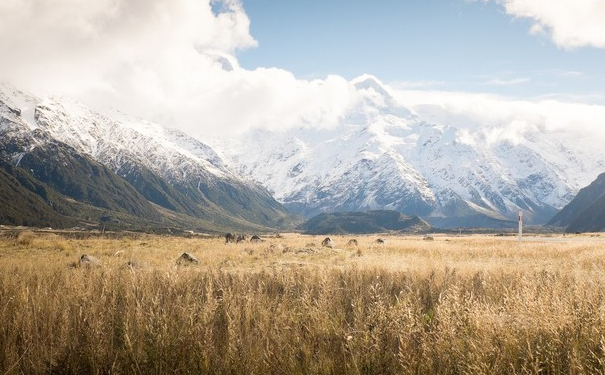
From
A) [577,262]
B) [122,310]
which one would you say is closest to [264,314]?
[122,310]

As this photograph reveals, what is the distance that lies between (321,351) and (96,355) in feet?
11.2

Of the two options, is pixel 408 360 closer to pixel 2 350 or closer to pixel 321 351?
pixel 321 351

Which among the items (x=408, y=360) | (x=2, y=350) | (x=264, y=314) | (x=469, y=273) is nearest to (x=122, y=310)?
(x=2, y=350)

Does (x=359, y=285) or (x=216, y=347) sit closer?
(x=216, y=347)

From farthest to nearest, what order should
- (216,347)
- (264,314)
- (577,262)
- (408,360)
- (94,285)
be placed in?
(577,262), (94,285), (264,314), (216,347), (408,360)

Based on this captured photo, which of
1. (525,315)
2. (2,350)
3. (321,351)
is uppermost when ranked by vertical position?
(525,315)

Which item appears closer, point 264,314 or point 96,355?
point 96,355

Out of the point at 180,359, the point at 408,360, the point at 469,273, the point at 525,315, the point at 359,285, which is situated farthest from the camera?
the point at 469,273

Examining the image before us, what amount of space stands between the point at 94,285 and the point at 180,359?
5700mm

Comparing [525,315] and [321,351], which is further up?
[525,315]

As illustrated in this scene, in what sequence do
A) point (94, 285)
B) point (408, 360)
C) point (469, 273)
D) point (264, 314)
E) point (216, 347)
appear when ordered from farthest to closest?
point (469, 273), point (94, 285), point (264, 314), point (216, 347), point (408, 360)

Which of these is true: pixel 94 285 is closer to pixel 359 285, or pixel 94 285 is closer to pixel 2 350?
pixel 2 350

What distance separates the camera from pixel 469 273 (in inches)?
563

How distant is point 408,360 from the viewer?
553 cm
